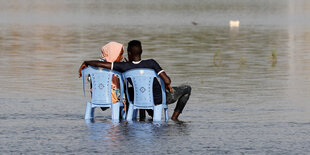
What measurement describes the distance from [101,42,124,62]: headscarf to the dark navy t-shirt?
166mm

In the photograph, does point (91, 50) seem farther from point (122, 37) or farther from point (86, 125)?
point (86, 125)

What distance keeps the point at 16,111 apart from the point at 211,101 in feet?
12.6

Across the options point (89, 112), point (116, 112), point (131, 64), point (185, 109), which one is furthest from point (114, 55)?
point (185, 109)

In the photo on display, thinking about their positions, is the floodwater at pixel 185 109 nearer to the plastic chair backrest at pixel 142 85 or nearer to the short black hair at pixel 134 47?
the plastic chair backrest at pixel 142 85

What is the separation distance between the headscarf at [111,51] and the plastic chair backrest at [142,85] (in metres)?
0.34

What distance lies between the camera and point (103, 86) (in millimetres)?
12789

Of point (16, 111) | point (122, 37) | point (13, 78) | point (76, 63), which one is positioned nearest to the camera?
point (16, 111)

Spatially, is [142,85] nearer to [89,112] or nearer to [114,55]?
[114,55]

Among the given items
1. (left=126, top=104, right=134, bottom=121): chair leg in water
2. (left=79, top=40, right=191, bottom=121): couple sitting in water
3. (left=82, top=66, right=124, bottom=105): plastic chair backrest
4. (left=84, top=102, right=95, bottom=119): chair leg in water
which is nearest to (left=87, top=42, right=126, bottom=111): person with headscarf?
(left=79, top=40, right=191, bottom=121): couple sitting in water

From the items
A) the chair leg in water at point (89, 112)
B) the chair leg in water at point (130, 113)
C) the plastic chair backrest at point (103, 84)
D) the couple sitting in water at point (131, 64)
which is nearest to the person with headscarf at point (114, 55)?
the couple sitting in water at point (131, 64)

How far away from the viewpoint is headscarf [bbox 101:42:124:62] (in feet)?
41.8

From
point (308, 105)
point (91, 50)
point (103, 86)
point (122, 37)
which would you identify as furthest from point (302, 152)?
point (122, 37)

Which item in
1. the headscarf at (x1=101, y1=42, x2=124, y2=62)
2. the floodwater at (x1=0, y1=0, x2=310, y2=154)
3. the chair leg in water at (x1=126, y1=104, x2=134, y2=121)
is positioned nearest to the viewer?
the floodwater at (x1=0, y1=0, x2=310, y2=154)

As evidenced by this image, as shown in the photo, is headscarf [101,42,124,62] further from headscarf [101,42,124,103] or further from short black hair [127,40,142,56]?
short black hair [127,40,142,56]
